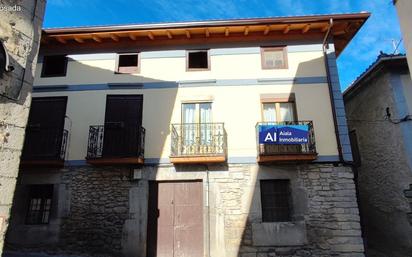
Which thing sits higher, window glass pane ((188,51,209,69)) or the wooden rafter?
the wooden rafter

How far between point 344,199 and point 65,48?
10301 mm

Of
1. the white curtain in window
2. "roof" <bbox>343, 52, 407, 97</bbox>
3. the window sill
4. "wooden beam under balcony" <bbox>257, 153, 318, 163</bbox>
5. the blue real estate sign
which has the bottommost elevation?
the window sill

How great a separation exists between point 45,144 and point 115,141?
7.34ft

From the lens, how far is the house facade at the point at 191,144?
28.5 ft

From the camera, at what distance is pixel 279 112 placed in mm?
9656

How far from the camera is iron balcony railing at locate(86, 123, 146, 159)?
30.1 ft

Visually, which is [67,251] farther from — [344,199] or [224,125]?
[344,199]

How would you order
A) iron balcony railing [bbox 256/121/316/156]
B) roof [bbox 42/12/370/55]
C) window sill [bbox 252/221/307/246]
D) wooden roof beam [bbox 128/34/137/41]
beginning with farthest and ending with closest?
wooden roof beam [bbox 128/34/137/41] → roof [bbox 42/12/370/55] → iron balcony railing [bbox 256/121/316/156] → window sill [bbox 252/221/307/246]

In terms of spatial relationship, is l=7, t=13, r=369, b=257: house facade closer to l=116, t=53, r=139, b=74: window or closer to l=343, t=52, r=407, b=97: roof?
l=116, t=53, r=139, b=74: window

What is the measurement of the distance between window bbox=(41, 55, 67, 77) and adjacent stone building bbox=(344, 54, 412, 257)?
1063 centimetres

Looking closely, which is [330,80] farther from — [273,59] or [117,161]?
[117,161]

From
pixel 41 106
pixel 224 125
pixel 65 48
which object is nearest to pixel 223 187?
pixel 224 125

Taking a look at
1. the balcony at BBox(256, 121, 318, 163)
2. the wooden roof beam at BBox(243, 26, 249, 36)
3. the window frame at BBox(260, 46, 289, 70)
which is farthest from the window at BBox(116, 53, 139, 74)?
the balcony at BBox(256, 121, 318, 163)

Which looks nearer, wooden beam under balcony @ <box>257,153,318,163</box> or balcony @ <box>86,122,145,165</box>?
wooden beam under balcony @ <box>257,153,318,163</box>
